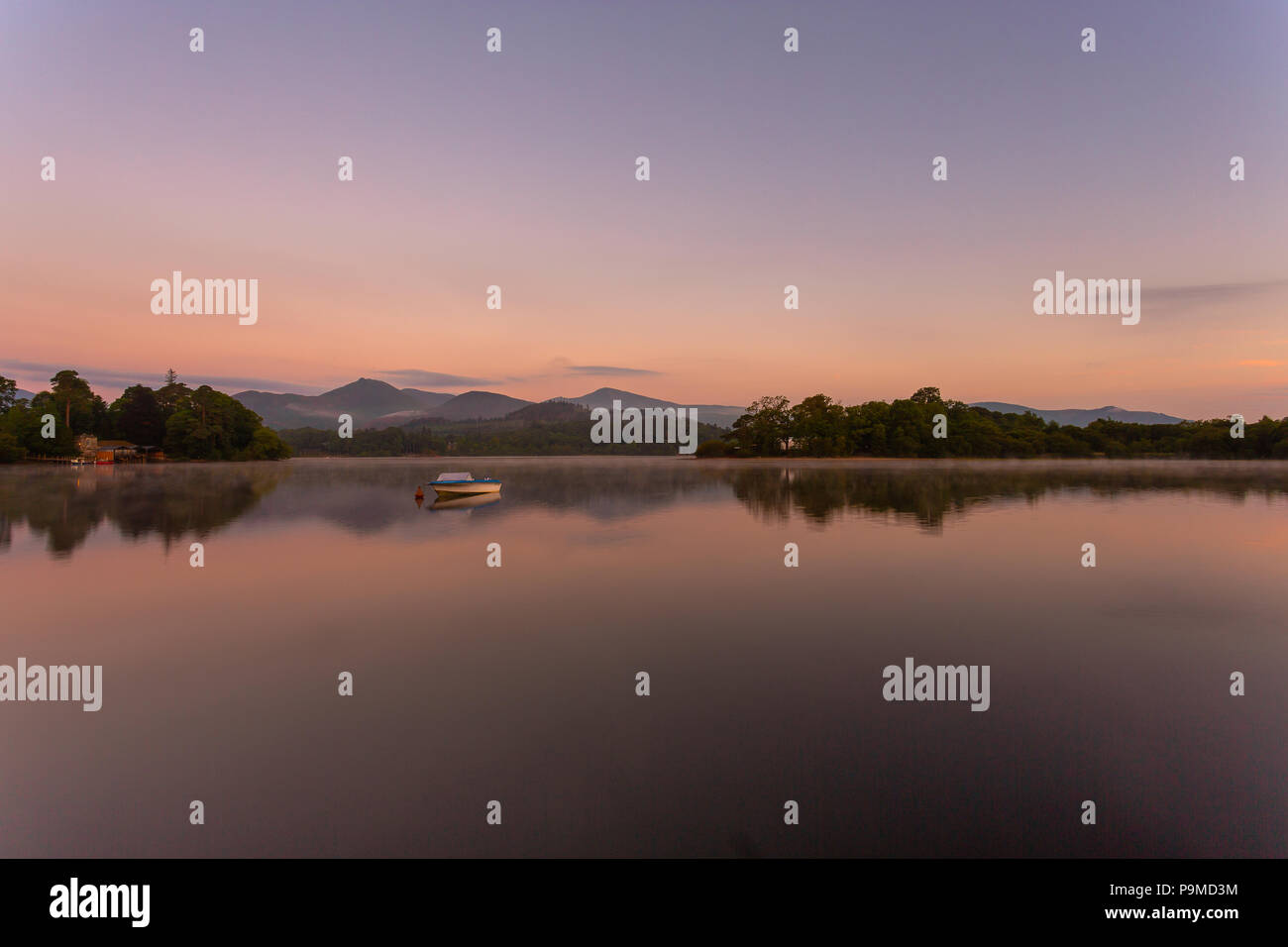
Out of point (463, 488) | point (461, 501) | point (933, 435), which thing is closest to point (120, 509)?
point (461, 501)

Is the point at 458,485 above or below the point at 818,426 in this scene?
below

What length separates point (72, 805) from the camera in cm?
591

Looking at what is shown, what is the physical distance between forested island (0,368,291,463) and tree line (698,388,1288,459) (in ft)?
398

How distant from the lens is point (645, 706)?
26.1 feet

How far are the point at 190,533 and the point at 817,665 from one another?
87.5 ft

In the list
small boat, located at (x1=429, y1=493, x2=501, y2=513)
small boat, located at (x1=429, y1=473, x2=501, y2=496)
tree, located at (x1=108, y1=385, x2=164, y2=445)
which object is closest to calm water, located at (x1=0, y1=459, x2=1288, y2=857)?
small boat, located at (x1=429, y1=493, x2=501, y2=513)

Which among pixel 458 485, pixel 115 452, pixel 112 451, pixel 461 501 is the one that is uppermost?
pixel 112 451

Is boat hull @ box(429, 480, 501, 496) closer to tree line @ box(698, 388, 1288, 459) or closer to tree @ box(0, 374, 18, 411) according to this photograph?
tree line @ box(698, 388, 1288, 459)

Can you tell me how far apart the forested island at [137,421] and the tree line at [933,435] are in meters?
121

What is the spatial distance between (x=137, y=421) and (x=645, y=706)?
150 meters

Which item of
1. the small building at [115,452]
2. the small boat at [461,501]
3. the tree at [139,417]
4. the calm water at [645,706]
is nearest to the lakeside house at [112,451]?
the small building at [115,452]
